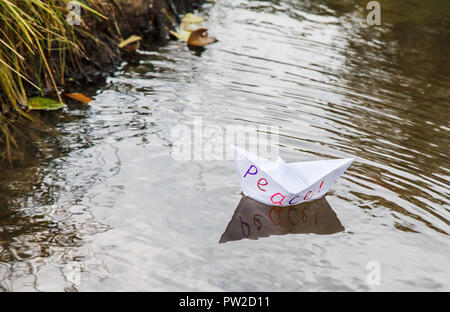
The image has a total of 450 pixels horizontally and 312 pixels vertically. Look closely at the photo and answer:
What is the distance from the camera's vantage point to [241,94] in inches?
205

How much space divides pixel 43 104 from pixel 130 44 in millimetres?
2072

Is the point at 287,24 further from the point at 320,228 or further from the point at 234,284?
the point at 234,284

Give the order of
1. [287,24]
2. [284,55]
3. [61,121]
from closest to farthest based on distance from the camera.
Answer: [61,121] < [284,55] < [287,24]

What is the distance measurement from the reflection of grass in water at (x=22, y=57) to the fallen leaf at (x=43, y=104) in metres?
0.06

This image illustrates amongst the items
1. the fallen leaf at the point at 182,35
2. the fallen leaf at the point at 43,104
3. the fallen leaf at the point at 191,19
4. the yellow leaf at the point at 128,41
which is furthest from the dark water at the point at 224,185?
the fallen leaf at the point at 191,19

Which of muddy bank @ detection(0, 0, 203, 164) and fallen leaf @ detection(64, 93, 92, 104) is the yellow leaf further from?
fallen leaf @ detection(64, 93, 92, 104)

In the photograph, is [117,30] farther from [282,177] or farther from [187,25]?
[282,177]

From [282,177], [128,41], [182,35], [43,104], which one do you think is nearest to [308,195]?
[282,177]

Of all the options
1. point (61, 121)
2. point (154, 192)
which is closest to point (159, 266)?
point (154, 192)

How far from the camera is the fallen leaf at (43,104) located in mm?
4488

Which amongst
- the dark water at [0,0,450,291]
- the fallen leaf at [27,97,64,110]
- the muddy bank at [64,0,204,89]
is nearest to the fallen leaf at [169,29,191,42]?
the muddy bank at [64,0,204,89]

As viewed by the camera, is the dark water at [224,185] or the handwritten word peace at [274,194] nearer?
the dark water at [224,185]

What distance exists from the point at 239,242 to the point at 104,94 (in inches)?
103

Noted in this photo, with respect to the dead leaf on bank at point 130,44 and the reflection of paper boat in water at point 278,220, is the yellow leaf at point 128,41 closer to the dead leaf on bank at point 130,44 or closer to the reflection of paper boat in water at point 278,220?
the dead leaf on bank at point 130,44
